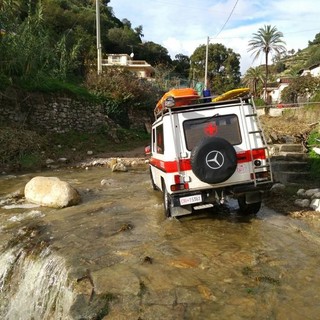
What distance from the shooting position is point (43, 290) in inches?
217

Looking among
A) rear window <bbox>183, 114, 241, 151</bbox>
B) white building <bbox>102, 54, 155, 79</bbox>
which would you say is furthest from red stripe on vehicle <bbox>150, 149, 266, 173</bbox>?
white building <bbox>102, 54, 155, 79</bbox>

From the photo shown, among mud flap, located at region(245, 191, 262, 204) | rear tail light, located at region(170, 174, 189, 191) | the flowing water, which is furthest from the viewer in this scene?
mud flap, located at region(245, 191, 262, 204)

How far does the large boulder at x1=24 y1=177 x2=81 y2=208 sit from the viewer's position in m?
9.30

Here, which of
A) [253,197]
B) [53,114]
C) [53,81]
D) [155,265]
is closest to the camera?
[155,265]

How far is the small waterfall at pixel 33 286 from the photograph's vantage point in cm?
503

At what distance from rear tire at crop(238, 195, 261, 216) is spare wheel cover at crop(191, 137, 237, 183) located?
115 centimetres

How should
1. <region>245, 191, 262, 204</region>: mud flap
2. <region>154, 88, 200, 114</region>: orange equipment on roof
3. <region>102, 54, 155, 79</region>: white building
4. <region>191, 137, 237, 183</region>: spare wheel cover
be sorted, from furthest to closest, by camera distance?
<region>102, 54, 155, 79</region>: white building
<region>154, 88, 200, 114</region>: orange equipment on roof
<region>245, 191, 262, 204</region>: mud flap
<region>191, 137, 237, 183</region>: spare wheel cover

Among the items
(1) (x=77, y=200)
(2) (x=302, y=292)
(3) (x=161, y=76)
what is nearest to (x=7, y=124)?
(1) (x=77, y=200)

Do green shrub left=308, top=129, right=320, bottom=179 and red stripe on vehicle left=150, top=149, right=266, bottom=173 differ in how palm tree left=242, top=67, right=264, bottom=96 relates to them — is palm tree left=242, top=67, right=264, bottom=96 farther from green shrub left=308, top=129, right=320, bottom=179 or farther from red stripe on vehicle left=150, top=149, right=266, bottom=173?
red stripe on vehicle left=150, top=149, right=266, bottom=173

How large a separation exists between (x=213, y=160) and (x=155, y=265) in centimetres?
210

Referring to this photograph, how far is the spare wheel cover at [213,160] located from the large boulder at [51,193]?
403 centimetres

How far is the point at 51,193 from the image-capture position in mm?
9398

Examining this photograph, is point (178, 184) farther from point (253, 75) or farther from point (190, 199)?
point (253, 75)

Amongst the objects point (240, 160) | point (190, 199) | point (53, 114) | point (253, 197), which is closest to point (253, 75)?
point (53, 114)
